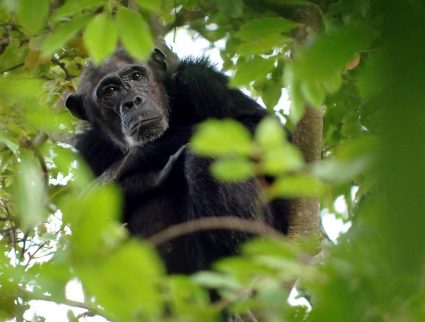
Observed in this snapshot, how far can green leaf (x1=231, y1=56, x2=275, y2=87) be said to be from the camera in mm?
2814

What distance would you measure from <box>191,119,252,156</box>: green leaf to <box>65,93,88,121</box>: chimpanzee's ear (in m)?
5.37

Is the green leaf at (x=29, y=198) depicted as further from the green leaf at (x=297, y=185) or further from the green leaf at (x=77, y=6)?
the green leaf at (x=77, y=6)

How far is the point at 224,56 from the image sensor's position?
Answer: 6121 millimetres

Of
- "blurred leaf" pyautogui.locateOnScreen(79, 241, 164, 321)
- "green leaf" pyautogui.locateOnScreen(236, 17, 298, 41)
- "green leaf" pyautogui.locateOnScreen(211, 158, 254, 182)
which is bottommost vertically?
"green leaf" pyautogui.locateOnScreen(236, 17, 298, 41)

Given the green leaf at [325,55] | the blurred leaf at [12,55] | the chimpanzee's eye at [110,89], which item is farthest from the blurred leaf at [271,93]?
the green leaf at [325,55]

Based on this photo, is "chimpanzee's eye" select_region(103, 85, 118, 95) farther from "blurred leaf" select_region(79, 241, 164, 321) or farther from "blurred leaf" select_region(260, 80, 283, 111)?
"blurred leaf" select_region(79, 241, 164, 321)

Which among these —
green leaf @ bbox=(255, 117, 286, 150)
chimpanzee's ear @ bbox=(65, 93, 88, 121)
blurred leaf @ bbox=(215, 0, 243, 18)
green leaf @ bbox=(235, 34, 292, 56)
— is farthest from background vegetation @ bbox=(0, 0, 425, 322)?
chimpanzee's ear @ bbox=(65, 93, 88, 121)

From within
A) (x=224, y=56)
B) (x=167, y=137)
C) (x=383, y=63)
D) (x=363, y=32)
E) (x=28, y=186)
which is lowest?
(x=167, y=137)

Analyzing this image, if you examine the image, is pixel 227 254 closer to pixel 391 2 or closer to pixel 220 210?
pixel 220 210

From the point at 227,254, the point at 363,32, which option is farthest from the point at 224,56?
the point at 363,32

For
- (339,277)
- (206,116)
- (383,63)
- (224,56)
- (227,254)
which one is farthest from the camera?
(224,56)

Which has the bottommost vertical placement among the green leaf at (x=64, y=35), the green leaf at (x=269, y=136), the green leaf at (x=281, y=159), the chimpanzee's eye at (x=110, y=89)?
the chimpanzee's eye at (x=110, y=89)

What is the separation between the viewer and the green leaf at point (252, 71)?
2.81m

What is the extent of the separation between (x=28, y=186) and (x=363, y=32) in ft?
2.67
